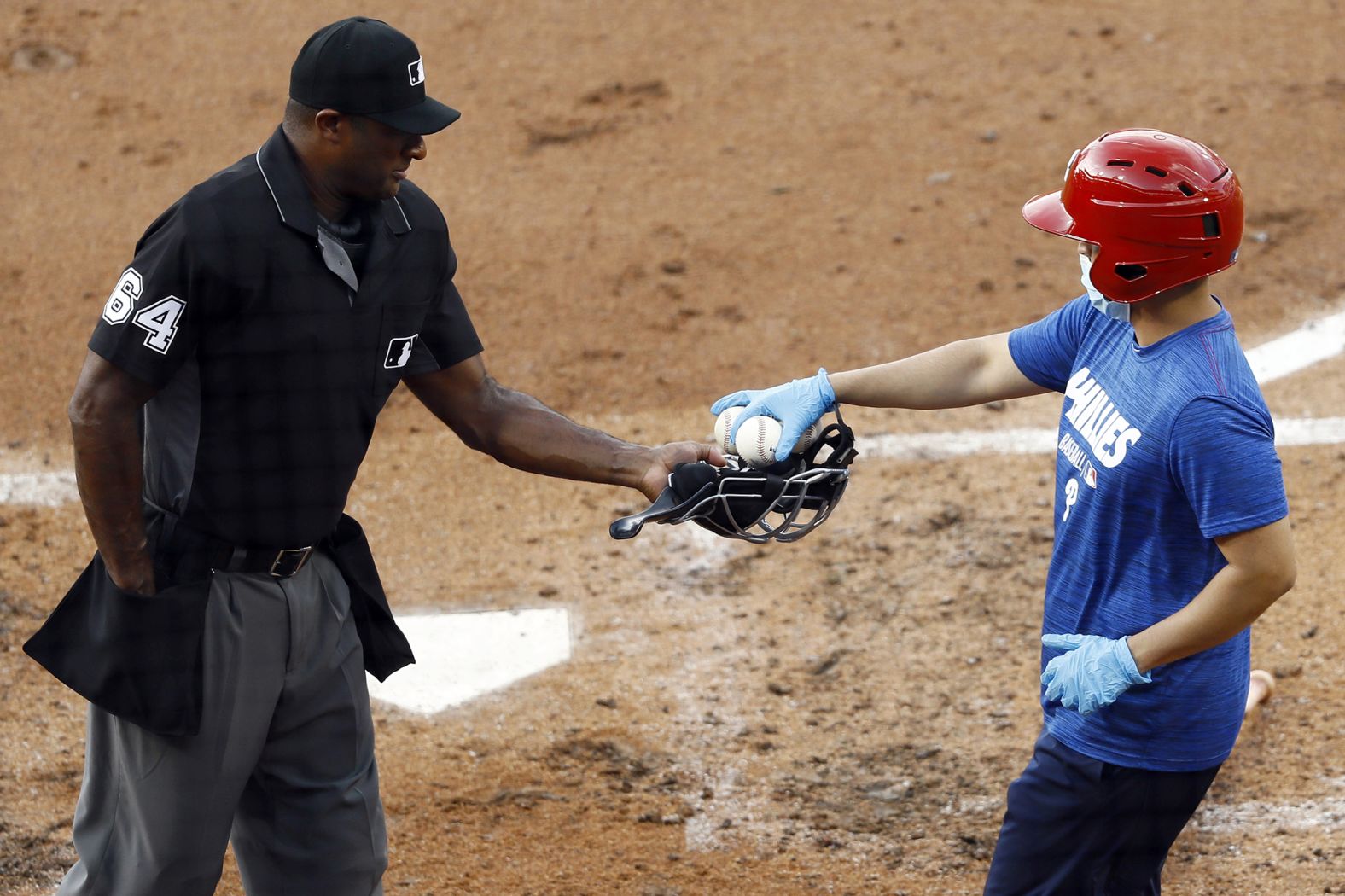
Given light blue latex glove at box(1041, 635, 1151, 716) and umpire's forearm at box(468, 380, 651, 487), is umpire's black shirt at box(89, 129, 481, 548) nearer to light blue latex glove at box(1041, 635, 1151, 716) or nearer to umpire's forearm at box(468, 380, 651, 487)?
umpire's forearm at box(468, 380, 651, 487)

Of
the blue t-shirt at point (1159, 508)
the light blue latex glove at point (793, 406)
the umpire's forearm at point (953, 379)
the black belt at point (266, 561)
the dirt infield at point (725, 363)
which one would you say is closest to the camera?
the blue t-shirt at point (1159, 508)

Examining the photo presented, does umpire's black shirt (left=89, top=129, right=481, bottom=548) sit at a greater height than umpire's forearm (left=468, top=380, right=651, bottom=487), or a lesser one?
greater

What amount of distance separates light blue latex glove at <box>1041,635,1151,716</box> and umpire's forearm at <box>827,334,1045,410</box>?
55 cm

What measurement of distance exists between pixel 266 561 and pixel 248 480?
174 millimetres

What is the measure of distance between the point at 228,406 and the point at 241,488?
14cm

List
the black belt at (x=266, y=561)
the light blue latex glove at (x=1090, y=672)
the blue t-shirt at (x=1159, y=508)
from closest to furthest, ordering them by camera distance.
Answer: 1. the blue t-shirt at (x=1159, y=508)
2. the light blue latex glove at (x=1090, y=672)
3. the black belt at (x=266, y=561)

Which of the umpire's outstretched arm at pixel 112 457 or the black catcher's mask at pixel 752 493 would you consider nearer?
the umpire's outstretched arm at pixel 112 457

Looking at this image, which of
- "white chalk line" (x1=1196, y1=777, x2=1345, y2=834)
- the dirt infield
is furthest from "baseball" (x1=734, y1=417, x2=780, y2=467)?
"white chalk line" (x1=1196, y1=777, x2=1345, y2=834)

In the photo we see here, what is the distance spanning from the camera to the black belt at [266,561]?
8.39 ft

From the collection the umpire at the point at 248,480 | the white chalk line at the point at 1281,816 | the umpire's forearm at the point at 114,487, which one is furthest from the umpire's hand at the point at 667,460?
the white chalk line at the point at 1281,816

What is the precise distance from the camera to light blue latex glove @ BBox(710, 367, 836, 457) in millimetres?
2945

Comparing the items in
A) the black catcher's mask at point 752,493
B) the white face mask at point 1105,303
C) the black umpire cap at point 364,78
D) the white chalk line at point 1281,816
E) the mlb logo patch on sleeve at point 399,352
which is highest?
the black umpire cap at point 364,78

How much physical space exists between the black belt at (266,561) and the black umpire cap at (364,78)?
774mm

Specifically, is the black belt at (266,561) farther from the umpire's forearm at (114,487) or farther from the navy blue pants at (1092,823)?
the navy blue pants at (1092,823)
